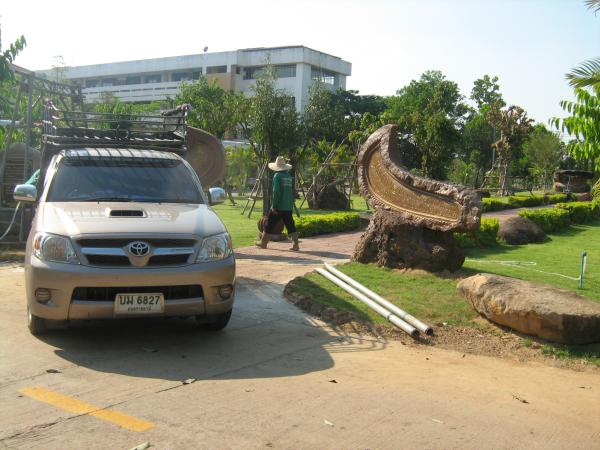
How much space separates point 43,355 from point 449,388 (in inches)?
133

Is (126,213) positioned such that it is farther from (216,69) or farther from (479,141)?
(216,69)

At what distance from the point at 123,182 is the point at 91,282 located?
1712mm

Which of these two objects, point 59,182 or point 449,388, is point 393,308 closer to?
point 449,388

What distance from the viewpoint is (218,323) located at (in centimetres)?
631

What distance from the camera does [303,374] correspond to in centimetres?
522

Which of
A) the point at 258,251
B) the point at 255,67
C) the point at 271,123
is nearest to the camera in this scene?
the point at 258,251

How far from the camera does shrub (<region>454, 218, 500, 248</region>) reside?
13.4m

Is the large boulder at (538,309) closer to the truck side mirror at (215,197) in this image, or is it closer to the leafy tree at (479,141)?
the truck side mirror at (215,197)

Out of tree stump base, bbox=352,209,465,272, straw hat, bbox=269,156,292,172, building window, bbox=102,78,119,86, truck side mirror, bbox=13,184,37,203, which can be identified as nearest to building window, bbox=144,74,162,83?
building window, bbox=102,78,119,86

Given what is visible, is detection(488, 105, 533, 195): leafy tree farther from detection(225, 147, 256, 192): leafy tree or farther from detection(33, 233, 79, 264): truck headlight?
detection(33, 233, 79, 264): truck headlight

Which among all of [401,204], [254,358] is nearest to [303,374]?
[254,358]

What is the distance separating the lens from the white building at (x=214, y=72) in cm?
7531

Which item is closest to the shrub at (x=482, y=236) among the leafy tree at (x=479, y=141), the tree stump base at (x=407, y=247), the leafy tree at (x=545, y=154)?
the tree stump base at (x=407, y=247)

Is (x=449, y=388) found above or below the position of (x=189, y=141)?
below
